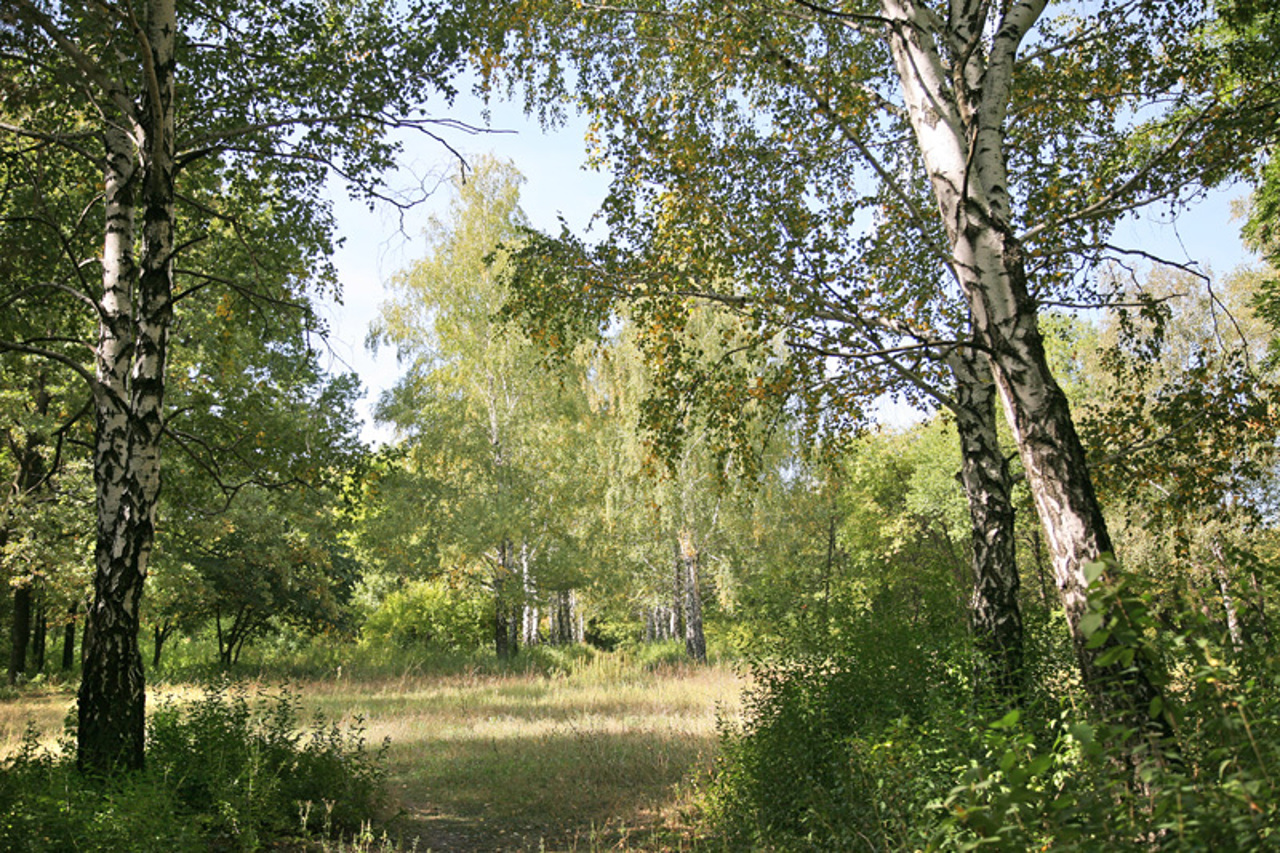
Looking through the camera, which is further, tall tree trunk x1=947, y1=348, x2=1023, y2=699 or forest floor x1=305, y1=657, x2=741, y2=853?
forest floor x1=305, y1=657, x2=741, y2=853

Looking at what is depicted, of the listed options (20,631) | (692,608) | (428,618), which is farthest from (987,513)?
(428,618)

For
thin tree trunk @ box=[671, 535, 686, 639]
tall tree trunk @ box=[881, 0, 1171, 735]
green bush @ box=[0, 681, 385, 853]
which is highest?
tall tree trunk @ box=[881, 0, 1171, 735]

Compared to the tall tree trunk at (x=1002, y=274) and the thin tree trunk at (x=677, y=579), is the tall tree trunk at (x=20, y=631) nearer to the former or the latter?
the thin tree trunk at (x=677, y=579)

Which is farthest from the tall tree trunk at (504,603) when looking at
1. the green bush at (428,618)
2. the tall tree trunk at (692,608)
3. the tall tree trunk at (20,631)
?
the tall tree trunk at (20,631)

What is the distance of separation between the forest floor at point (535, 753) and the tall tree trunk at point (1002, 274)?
138 inches

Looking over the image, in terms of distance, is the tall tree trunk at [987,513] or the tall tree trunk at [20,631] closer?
the tall tree trunk at [987,513]

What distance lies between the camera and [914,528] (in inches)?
989

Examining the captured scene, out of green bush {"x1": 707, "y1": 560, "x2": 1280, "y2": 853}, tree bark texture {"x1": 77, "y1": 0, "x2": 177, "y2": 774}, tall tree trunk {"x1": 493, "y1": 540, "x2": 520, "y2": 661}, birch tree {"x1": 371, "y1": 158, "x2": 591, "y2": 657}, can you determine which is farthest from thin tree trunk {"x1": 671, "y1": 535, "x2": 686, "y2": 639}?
tree bark texture {"x1": 77, "y1": 0, "x2": 177, "y2": 774}

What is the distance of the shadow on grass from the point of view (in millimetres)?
6289

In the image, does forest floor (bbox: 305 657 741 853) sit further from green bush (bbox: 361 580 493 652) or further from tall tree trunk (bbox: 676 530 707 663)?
green bush (bbox: 361 580 493 652)

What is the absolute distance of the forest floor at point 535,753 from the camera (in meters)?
6.38

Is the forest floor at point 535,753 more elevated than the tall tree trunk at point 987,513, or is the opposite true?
the tall tree trunk at point 987,513

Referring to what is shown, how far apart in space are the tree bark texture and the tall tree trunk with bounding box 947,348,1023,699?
18.0ft

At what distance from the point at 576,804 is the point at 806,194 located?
19.6 ft
